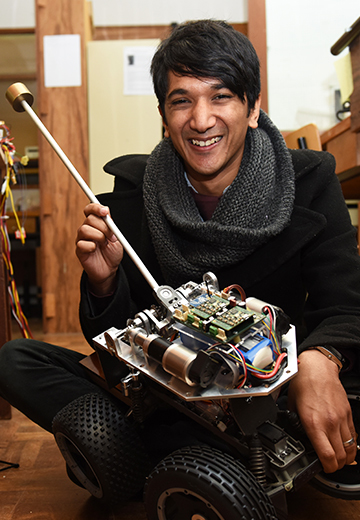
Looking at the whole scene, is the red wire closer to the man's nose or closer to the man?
the man

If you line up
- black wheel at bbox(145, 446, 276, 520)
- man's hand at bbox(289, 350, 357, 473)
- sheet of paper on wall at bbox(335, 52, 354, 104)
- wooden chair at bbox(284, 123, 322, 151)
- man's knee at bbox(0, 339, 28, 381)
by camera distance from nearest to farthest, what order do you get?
1. black wheel at bbox(145, 446, 276, 520)
2. man's hand at bbox(289, 350, 357, 473)
3. man's knee at bbox(0, 339, 28, 381)
4. sheet of paper on wall at bbox(335, 52, 354, 104)
5. wooden chair at bbox(284, 123, 322, 151)

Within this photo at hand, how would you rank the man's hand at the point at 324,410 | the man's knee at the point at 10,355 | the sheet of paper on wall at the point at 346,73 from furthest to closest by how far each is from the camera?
the sheet of paper on wall at the point at 346,73, the man's knee at the point at 10,355, the man's hand at the point at 324,410

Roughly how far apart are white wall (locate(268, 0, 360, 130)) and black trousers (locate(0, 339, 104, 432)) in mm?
2054

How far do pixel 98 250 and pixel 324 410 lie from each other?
20.5 inches

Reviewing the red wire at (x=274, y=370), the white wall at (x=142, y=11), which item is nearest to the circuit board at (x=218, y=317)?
the red wire at (x=274, y=370)

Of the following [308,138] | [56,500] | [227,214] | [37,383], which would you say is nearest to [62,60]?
[308,138]

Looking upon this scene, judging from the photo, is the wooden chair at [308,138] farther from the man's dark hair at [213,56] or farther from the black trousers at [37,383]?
the black trousers at [37,383]

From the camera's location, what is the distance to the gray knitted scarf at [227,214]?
1.03 metres

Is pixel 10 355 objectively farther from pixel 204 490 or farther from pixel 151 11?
pixel 151 11

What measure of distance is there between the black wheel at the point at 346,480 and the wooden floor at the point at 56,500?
5cm

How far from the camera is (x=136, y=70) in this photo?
8.77 feet

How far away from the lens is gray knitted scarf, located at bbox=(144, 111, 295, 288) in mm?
1030

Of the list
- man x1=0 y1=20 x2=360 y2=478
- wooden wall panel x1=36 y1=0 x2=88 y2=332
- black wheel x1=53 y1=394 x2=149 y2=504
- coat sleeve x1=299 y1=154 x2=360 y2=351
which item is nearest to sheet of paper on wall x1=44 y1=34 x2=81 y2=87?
wooden wall panel x1=36 y1=0 x2=88 y2=332

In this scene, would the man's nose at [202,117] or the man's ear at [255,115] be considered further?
the man's ear at [255,115]
